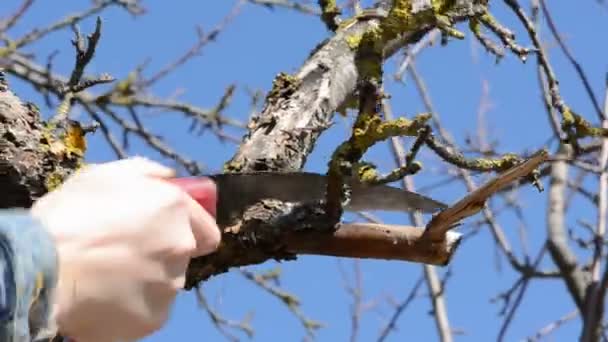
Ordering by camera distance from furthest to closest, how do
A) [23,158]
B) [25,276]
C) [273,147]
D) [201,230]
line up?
[273,147]
[23,158]
[201,230]
[25,276]

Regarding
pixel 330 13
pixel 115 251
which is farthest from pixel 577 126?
pixel 115 251

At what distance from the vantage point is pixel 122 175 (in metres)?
0.70

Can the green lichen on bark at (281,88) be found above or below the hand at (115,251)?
above

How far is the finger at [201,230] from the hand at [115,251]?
3 cm

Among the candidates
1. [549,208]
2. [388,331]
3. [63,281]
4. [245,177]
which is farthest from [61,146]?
[549,208]

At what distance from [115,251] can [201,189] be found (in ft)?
0.63

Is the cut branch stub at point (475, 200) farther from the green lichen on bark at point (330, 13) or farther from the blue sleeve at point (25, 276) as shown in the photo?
the blue sleeve at point (25, 276)

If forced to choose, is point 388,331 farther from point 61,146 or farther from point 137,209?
point 137,209

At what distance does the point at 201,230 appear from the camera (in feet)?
2.45

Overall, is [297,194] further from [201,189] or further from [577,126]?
[577,126]

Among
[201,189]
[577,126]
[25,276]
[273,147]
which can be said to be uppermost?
[577,126]

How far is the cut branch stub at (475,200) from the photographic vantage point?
100 cm

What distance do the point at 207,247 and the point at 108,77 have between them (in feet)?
1.52

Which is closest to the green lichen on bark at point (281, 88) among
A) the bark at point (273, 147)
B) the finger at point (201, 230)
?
the bark at point (273, 147)
